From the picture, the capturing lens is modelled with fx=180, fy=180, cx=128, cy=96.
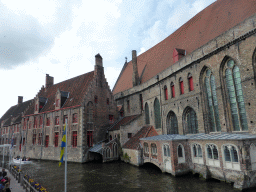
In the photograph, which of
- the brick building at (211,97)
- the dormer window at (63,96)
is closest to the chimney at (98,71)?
the dormer window at (63,96)

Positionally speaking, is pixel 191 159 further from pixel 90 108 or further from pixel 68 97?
pixel 68 97

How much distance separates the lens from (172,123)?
18.9 meters

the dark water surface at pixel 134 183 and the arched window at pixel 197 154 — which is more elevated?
the arched window at pixel 197 154

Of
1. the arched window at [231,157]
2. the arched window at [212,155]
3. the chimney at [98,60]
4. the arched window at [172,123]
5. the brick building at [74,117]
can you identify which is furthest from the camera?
the chimney at [98,60]

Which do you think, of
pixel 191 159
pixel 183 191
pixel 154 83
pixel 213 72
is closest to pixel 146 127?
pixel 154 83

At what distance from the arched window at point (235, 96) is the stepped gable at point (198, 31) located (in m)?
3.67

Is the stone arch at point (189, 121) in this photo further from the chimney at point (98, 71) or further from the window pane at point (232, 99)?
the chimney at point (98, 71)

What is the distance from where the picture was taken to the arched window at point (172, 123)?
1846 cm

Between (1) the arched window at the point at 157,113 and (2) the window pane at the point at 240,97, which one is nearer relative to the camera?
(2) the window pane at the point at 240,97

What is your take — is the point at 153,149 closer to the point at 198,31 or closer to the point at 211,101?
the point at 211,101

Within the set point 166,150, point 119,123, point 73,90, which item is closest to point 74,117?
point 73,90

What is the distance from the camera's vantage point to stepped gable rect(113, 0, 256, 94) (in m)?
14.0

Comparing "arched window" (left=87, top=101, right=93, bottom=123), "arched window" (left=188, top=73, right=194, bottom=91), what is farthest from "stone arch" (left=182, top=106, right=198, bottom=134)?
"arched window" (left=87, top=101, right=93, bottom=123)

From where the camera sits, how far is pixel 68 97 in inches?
1034
